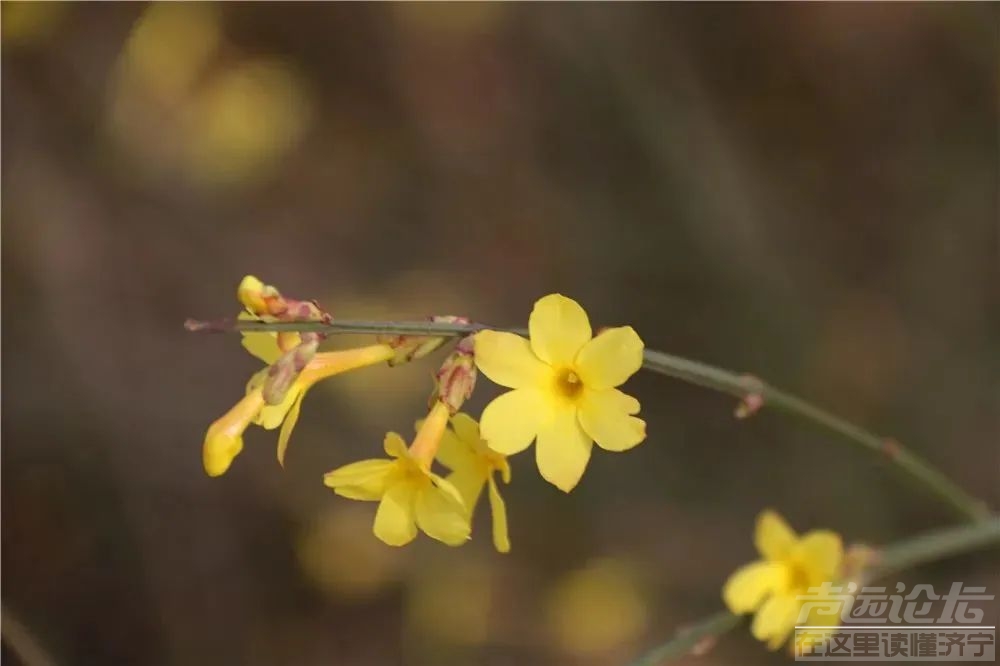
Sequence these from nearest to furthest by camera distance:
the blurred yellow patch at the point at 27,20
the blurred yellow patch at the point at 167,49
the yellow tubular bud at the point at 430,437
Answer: the yellow tubular bud at the point at 430,437 < the blurred yellow patch at the point at 27,20 < the blurred yellow patch at the point at 167,49

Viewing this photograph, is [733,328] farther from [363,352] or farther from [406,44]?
[363,352]

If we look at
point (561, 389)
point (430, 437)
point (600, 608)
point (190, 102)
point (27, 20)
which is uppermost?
point (190, 102)

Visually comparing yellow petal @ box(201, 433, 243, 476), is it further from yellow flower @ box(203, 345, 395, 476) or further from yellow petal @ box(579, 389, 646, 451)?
yellow petal @ box(579, 389, 646, 451)

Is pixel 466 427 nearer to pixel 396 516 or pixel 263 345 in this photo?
pixel 396 516

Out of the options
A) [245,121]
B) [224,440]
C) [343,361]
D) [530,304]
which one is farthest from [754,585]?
[245,121]

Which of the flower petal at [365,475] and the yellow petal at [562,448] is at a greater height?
the yellow petal at [562,448]

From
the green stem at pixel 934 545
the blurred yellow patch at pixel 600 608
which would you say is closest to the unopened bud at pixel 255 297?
the green stem at pixel 934 545

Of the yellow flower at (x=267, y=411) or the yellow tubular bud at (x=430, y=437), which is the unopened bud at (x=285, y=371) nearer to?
the yellow flower at (x=267, y=411)
